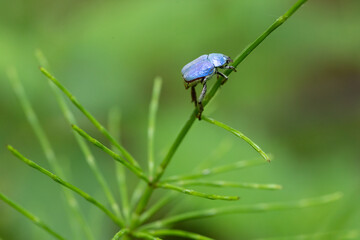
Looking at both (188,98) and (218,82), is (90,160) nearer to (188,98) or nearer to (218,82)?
(218,82)

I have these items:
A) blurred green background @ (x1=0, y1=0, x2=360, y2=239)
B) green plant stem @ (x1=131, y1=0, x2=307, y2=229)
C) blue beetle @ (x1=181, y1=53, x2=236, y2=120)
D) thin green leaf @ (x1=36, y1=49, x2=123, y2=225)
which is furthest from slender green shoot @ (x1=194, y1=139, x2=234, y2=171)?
blue beetle @ (x1=181, y1=53, x2=236, y2=120)

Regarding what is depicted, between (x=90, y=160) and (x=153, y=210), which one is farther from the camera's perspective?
(x=90, y=160)

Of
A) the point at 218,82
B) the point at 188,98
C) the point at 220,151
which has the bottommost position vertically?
the point at 218,82

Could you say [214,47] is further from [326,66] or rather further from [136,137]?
[326,66]

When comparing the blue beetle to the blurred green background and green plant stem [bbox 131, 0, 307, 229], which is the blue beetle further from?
the blurred green background

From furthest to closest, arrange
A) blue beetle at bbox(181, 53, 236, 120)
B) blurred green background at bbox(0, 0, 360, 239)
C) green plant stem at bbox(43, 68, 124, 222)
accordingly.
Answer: blurred green background at bbox(0, 0, 360, 239)
green plant stem at bbox(43, 68, 124, 222)
blue beetle at bbox(181, 53, 236, 120)

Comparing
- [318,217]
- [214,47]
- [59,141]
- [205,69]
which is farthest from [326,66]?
[205,69]

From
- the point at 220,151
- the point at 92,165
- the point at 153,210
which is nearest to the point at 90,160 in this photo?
the point at 92,165

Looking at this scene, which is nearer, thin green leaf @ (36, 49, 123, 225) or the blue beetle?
the blue beetle
